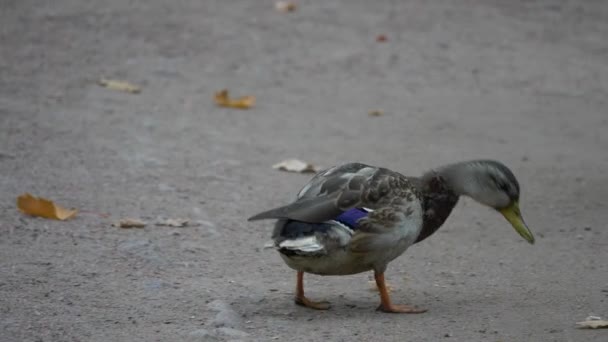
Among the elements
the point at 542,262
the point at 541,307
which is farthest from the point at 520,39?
the point at 541,307

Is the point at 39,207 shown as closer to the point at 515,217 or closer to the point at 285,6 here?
the point at 515,217

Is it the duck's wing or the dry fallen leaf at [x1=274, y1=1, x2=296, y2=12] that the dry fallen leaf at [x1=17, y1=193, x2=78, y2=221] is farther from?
the dry fallen leaf at [x1=274, y1=1, x2=296, y2=12]

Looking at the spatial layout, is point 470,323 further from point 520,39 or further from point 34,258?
point 520,39

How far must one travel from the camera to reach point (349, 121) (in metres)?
8.31

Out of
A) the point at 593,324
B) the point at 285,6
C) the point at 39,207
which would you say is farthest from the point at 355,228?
the point at 285,6

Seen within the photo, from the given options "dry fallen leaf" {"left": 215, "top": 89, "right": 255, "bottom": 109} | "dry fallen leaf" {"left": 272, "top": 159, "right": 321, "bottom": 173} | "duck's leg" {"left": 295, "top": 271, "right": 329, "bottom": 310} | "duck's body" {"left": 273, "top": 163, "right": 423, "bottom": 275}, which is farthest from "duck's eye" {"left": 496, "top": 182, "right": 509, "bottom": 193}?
"dry fallen leaf" {"left": 215, "top": 89, "right": 255, "bottom": 109}

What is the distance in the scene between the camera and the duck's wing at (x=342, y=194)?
14.2 feet

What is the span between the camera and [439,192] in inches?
187

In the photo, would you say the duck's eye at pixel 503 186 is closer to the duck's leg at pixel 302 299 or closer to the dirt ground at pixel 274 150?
the dirt ground at pixel 274 150

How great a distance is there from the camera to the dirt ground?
447 cm

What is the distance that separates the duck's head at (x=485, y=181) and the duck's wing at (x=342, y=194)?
0.28 m

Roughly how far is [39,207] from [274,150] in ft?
7.50

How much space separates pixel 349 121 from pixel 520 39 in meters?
3.25

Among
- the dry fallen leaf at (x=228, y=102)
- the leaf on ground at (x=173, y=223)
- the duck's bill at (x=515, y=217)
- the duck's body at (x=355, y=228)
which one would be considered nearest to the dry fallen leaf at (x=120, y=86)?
the dry fallen leaf at (x=228, y=102)
